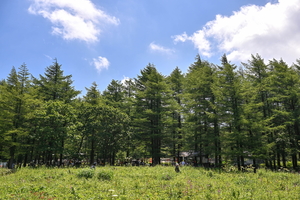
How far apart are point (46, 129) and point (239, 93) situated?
21.4m

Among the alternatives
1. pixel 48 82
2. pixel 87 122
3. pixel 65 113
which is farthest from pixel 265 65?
pixel 48 82

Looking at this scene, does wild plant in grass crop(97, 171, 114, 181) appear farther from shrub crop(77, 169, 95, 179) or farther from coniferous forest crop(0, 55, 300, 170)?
coniferous forest crop(0, 55, 300, 170)

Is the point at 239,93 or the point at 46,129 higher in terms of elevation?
the point at 239,93

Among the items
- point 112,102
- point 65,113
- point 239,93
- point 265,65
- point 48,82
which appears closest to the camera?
point 239,93

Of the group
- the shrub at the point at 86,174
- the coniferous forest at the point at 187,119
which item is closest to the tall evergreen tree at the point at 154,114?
the coniferous forest at the point at 187,119

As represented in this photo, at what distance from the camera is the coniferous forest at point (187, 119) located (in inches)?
799

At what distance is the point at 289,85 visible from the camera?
2600 cm

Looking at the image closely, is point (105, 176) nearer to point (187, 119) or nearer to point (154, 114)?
point (154, 114)

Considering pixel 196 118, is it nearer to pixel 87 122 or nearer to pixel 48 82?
pixel 87 122

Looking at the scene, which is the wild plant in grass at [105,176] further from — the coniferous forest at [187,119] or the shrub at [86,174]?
the coniferous forest at [187,119]

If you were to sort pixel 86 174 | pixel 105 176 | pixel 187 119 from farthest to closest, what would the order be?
pixel 187 119 < pixel 86 174 < pixel 105 176

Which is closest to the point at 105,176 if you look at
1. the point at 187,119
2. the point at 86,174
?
the point at 86,174

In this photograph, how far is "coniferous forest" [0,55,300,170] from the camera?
20297 millimetres

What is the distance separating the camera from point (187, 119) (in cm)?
2586
